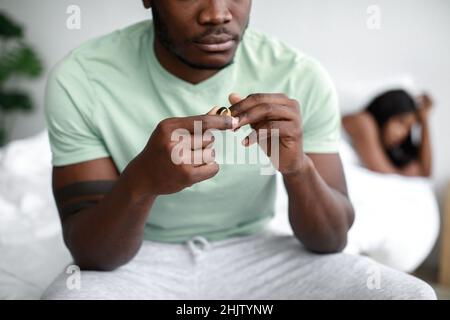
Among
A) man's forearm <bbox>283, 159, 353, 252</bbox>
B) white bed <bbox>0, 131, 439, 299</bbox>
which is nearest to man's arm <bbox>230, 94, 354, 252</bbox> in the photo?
man's forearm <bbox>283, 159, 353, 252</bbox>

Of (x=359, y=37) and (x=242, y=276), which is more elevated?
(x=359, y=37)

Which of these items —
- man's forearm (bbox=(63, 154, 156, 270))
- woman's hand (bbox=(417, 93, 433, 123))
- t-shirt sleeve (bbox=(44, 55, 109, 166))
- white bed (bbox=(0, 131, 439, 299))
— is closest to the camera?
man's forearm (bbox=(63, 154, 156, 270))

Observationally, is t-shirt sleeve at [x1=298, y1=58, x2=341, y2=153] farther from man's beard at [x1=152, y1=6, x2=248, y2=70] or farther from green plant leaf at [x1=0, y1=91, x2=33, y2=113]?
green plant leaf at [x1=0, y1=91, x2=33, y2=113]

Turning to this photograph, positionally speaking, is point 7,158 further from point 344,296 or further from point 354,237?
point 344,296

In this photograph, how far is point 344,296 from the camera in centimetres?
81

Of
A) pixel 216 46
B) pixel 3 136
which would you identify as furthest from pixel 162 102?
pixel 3 136

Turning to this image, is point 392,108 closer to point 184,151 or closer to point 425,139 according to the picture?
point 425,139

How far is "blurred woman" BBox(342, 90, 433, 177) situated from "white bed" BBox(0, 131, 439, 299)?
13 centimetres

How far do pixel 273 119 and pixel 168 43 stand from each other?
25cm

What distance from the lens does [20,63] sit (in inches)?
88.0

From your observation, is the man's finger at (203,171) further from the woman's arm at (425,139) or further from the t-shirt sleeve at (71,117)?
the woman's arm at (425,139)

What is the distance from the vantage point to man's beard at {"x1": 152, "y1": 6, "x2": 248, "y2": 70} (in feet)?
2.65

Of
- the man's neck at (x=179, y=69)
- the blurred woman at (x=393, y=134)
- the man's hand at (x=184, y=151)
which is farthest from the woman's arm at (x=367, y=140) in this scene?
the man's hand at (x=184, y=151)

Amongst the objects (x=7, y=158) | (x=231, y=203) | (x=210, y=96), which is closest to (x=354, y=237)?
(x=231, y=203)
